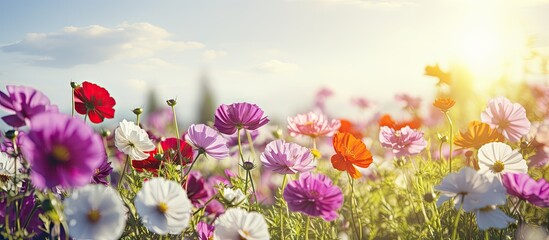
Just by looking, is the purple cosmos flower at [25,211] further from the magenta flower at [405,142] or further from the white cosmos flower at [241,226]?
the magenta flower at [405,142]

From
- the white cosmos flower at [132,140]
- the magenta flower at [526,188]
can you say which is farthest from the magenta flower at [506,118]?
the white cosmos flower at [132,140]

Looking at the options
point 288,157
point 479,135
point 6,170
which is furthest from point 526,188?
point 6,170

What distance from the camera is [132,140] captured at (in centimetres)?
102

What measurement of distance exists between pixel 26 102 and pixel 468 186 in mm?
623

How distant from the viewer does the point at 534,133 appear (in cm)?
136

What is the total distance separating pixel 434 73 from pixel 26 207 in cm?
107

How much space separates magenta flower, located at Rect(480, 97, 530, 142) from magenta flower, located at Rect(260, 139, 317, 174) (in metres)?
0.42

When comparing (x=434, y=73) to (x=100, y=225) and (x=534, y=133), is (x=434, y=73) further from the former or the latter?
(x=100, y=225)

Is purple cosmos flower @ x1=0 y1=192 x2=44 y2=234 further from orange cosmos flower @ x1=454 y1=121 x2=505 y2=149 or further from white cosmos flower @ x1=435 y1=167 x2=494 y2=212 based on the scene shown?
orange cosmos flower @ x1=454 y1=121 x2=505 y2=149

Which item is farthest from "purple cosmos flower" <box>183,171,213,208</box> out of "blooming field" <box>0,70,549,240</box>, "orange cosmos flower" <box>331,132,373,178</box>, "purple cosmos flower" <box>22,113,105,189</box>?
"purple cosmos flower" <box>22,113,105,189</box>

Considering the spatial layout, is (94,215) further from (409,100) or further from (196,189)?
(409,100)

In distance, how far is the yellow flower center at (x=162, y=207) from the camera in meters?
0.78

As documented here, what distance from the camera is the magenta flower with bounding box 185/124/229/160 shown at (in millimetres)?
1037

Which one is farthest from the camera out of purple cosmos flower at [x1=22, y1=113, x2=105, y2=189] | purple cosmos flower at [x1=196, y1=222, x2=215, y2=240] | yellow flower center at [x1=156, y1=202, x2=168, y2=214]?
purple cosmos flower at [x1=196, y1=222, x2=215, y2=240]
